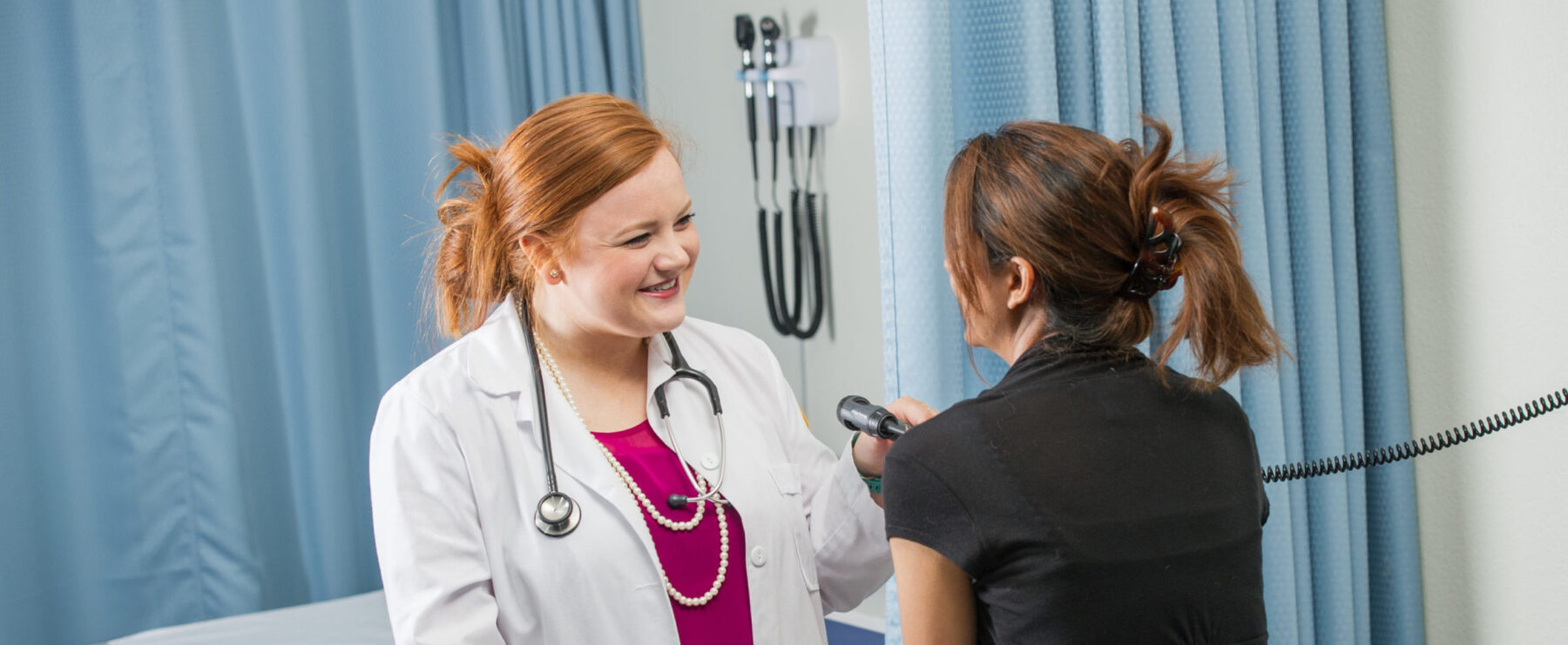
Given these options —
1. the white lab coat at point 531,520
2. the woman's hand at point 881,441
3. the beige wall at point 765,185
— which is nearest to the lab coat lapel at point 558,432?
the white lab coat at point 531,520

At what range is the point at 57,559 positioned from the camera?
216 centimetres

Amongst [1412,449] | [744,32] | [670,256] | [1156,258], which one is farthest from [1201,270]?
[744,32]

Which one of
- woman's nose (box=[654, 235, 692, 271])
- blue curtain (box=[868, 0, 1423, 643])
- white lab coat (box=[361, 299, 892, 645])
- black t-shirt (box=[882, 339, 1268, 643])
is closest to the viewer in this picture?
black t-shirt (box=[882, 339, 1268, 643])

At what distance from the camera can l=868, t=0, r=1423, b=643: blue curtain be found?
4.37 ft

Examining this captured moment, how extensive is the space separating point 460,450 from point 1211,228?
0.75 m

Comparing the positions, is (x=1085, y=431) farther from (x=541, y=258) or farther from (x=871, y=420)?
(x=541, y=258)

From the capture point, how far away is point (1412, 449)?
4.83ft

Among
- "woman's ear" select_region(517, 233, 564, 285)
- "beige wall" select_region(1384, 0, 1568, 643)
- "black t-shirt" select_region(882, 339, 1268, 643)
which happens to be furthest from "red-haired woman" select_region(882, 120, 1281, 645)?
"beige wall" select_region(1384, 0, 1568, 643)

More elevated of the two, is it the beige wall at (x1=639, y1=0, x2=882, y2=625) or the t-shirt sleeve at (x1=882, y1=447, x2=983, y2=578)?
the beige wall at (x1=639, y1=0, x2=882, y2=625)

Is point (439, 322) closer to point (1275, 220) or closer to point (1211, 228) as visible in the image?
point (1211, 228)

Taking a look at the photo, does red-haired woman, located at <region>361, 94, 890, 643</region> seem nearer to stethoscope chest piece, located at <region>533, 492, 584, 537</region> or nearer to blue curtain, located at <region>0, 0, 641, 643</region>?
stethoscope chest piece, located at <region>533, 492, 584, 537</region>

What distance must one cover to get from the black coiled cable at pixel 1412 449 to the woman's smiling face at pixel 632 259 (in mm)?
830

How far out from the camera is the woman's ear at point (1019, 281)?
3.03 feet

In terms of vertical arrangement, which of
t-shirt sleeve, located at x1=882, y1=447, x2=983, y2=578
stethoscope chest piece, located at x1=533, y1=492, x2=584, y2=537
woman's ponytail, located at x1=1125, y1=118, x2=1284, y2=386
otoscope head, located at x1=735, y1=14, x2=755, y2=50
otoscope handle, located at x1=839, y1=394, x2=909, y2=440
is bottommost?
stethoscope chest piece, located at x1=533, y1=492, x2=584, y2=537
